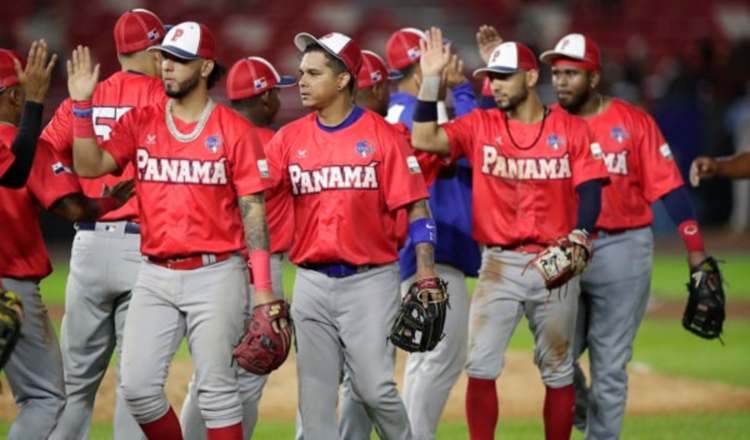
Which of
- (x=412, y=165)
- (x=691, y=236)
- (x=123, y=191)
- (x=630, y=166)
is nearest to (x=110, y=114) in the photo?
(x=123, y=191)

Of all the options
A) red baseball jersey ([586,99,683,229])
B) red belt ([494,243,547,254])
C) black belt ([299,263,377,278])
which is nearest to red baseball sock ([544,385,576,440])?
red belt ([494,243,547,254])

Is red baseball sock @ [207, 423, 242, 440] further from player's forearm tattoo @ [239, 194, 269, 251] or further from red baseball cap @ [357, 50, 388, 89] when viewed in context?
red baseball cap @ [357, 50, 388, 89]

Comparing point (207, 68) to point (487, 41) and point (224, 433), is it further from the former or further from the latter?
point (487, 41)

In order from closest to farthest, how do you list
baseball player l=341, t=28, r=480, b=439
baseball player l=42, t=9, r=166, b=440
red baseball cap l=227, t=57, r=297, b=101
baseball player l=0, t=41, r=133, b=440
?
1. baseball player l=0, t=41, r=133, b=440
2. baseball player l=42, t=9, r=166, b=440
3. baseball player l=341, t=28, r=480, b=439
4. red baseball cap l=227, t=57, r=297, b=101

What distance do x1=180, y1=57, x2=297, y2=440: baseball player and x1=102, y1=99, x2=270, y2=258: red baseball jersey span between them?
0.55m

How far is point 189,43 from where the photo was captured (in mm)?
6914

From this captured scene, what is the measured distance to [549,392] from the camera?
26.5 ft

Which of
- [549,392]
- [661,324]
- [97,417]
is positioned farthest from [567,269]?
[661,324]

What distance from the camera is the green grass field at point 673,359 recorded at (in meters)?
9.62

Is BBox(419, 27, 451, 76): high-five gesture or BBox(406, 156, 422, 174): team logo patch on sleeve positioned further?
BBox(419, 27, 451, 76): high-five gesture

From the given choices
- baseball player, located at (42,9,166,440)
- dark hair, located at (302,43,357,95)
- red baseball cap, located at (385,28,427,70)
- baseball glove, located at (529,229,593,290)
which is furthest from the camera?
red baseball cap, located at (385,28,427,70)

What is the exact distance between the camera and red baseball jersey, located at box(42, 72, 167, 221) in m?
7.63

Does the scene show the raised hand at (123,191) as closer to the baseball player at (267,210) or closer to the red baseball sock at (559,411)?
the baseball player at (267,210)

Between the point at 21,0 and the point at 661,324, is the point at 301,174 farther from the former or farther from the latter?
the point at 21,0
